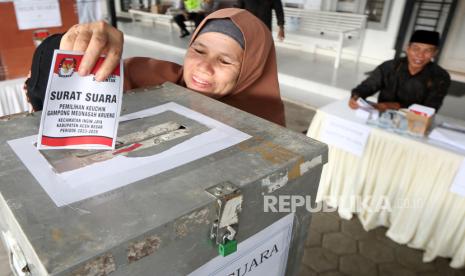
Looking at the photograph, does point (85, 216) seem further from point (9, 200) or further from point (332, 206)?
point (332, 206)

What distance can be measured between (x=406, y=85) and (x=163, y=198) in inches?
98.4

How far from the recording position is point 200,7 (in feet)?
24.0

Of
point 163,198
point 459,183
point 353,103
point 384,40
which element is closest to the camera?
point 163,198

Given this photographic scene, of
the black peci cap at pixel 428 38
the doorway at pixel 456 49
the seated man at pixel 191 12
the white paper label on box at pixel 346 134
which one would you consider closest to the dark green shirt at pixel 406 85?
the black peci cap at pixel 428 38

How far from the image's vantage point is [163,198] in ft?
1.13

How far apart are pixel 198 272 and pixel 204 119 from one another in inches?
9.5

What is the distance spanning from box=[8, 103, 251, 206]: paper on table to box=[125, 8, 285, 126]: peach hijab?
411 millimetres

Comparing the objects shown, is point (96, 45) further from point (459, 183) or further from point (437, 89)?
point (437, 89)

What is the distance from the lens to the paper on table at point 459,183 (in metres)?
1.70

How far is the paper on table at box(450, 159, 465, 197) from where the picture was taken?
1.70 metres

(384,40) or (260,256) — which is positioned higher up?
(260,256)

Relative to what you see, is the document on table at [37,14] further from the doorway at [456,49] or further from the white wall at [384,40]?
the doorway at [456,49]

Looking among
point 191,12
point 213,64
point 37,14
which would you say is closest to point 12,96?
point 37,14

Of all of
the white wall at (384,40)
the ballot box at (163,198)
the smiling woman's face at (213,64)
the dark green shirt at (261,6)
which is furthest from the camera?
the white wall at (384,40)
